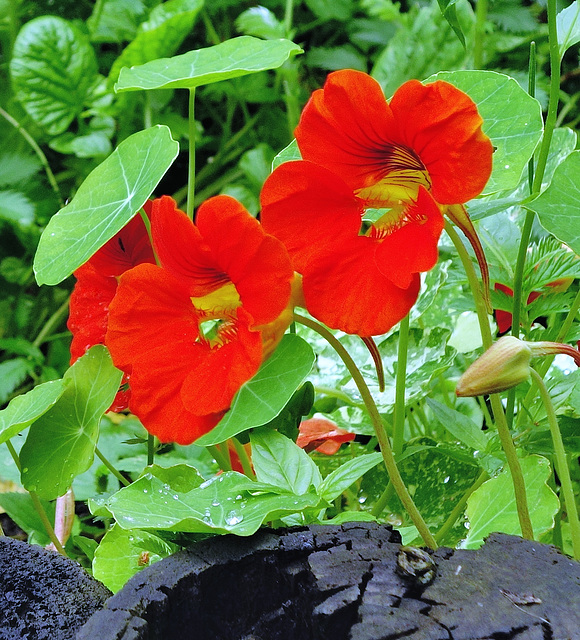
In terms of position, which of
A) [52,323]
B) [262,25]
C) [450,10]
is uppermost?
[450,10]

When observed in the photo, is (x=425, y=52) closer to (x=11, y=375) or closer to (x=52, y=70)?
(x=52, y=70)

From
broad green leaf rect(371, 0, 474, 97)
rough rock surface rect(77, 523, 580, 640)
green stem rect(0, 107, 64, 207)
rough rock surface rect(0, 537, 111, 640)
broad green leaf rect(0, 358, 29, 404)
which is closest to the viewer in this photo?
rough rock surface rect(77, 523, 580, 640)

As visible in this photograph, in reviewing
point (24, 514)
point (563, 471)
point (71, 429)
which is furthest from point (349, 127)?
point (24, 514)

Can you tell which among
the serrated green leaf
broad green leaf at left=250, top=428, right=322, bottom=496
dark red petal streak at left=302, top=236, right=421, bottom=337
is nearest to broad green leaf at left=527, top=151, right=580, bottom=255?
dark red petal streak at left=302, top=236, right=421, bottom=337

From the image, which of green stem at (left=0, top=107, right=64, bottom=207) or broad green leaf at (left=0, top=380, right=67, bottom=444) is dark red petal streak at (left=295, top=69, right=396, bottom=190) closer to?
broad green leaf at (left=0, top=380, right=67, bottom=444)

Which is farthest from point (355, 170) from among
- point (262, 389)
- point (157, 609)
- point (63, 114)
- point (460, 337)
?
point (63, 114)

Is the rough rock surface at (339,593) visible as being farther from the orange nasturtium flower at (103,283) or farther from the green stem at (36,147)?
the green stem at (36,147)

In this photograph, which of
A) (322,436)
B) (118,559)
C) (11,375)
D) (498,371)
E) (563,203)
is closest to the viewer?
(498,371)
